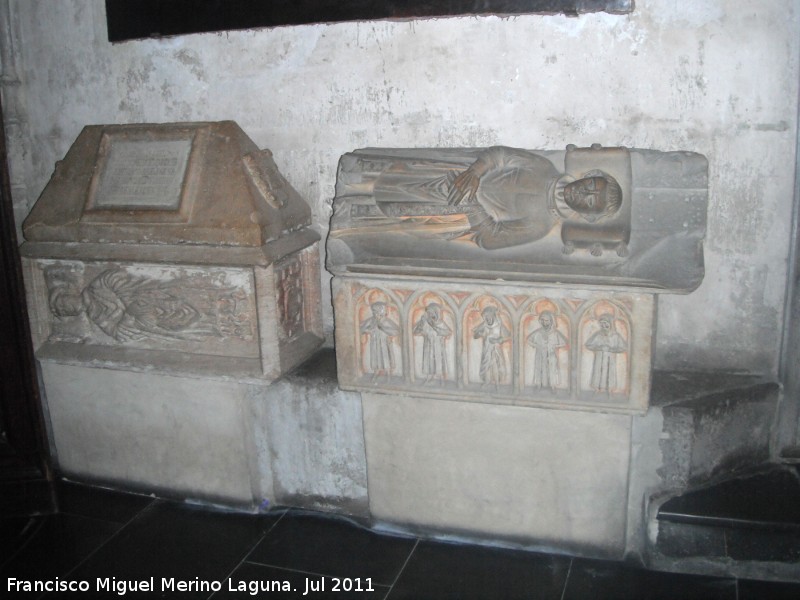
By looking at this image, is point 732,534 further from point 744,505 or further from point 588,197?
point 588,197

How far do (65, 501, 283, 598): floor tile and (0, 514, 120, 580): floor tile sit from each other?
0.07 m

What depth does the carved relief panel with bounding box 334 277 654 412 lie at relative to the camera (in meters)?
2.66

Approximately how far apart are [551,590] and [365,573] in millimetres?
701

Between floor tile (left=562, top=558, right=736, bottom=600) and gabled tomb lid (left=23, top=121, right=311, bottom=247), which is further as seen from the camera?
gabled tomb lid (left=23, top=121, right=311, bottom=247)

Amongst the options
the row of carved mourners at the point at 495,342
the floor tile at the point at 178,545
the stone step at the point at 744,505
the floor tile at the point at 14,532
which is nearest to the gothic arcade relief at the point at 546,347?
the row of carved mourners at the point at 495,342

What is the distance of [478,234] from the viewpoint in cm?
273

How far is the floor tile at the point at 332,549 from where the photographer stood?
116 inches

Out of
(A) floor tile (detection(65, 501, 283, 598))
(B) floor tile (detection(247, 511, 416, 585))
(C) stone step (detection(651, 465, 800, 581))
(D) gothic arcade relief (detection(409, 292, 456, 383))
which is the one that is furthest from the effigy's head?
(A) floor tile (detection(65, 501, 283, 598))

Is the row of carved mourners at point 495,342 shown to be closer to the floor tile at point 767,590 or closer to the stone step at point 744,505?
the stone step at point 744,505

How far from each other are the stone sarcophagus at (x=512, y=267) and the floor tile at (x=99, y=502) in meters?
1.25

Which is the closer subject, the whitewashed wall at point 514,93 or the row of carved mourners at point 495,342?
the row of carved mourners at point 495,342

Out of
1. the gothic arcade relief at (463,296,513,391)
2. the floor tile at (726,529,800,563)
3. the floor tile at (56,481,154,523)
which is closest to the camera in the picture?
the floor tile at (726,529,800,563)

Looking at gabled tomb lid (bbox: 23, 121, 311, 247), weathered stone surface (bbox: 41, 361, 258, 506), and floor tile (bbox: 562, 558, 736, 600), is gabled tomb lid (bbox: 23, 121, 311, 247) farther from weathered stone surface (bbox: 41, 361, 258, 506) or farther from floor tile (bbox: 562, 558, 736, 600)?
floor tile (bbox: 562, 558, 736, 600)

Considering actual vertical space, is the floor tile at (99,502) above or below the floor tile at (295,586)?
below
